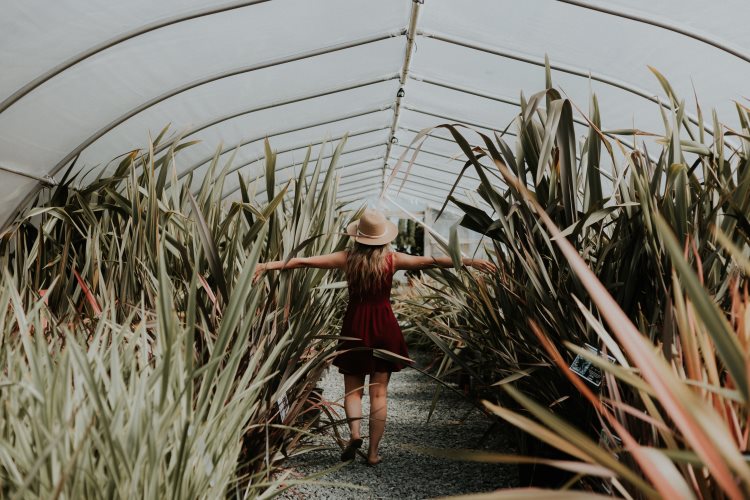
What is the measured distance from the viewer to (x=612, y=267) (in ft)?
5.62

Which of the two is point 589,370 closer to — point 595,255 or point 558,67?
point 595,255

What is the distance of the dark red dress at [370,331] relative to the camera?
101 inches

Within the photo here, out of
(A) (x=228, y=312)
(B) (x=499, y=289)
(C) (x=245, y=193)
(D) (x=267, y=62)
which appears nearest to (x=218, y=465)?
(A) (x=228, y=312)

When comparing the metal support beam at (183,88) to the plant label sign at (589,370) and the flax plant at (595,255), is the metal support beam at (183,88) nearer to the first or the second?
the flax plant at (595,255)

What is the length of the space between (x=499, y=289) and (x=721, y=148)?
0.70 metres

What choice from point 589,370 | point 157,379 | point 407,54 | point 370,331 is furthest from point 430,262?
point 407,54

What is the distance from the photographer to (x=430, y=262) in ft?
7.93

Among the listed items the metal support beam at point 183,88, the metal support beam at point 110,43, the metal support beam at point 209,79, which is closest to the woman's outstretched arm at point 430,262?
the metal support beam at point 110,43

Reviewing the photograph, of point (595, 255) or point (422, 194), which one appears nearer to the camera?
point (595, 255)

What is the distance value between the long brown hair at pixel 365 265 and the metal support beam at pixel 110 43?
1564 millimetres

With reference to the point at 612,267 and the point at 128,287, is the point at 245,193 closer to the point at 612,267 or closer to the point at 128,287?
the point at 128,287

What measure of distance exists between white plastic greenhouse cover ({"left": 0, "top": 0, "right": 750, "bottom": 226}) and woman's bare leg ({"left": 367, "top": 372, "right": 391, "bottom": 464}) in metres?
0.81

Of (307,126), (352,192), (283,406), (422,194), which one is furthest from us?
(422,194)

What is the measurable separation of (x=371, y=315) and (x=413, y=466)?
0.60m
